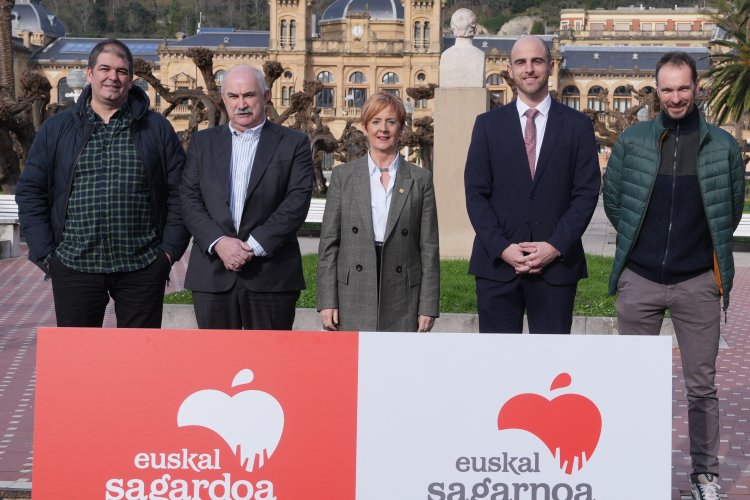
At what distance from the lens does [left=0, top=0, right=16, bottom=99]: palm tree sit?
A: 21.9 metres

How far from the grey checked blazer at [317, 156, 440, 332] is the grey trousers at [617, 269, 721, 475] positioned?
970 mm

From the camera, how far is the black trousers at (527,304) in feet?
14.1

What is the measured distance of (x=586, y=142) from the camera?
174 inches

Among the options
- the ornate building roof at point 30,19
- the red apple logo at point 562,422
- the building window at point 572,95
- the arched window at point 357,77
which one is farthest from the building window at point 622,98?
the red apple logo at point 562,422

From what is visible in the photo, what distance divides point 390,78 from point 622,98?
64.8 ft

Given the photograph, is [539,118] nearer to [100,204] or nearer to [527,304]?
[527,304]

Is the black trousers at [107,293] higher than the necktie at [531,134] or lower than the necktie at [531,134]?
lower

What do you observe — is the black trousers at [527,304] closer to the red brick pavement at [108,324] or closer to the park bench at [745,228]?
the red brick pavement at [108,324]

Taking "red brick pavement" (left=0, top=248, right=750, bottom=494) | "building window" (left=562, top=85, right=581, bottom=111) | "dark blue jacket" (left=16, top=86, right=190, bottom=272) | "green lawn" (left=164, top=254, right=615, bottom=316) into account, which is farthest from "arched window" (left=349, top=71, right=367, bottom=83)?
"dark blue jacket" (left=16, top=86, right=190, bottom=272)

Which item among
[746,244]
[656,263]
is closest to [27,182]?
[656,263]

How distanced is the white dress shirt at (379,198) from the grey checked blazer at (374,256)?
0.04 metres

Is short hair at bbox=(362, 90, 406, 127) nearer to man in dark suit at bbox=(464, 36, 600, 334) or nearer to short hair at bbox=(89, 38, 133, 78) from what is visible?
man in dark suit at bbox=(464, 36, 600, 334)

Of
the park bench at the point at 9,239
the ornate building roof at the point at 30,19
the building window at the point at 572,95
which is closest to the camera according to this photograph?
the park bench at the point at 9,239

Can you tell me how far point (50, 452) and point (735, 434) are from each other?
384 cm
